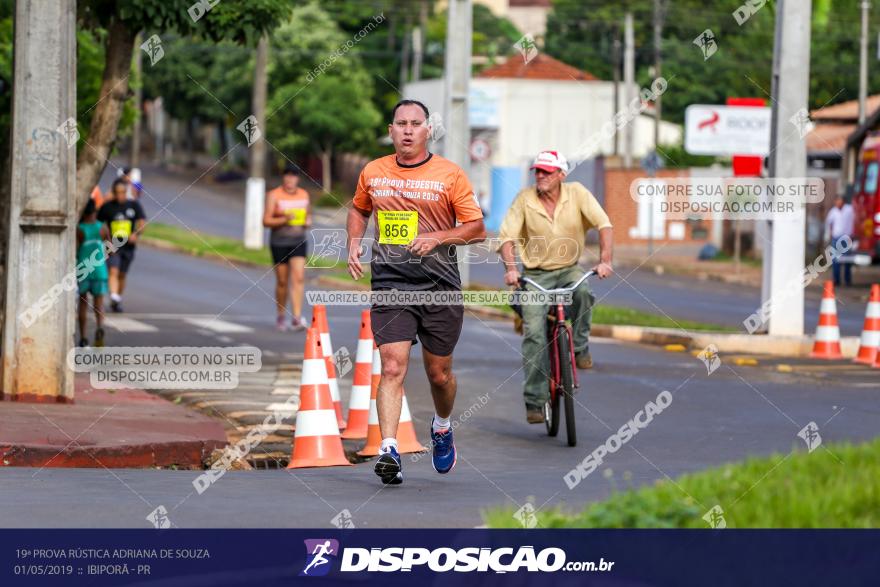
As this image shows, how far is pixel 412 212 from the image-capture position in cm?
907

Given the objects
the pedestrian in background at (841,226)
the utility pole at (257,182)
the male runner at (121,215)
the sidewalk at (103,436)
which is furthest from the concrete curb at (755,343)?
the utility pole at (257,182)

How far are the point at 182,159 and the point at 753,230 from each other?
159 feet

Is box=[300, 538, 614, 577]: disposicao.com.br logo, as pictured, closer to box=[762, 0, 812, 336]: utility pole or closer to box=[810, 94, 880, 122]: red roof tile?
box=[762, 0, 812, 336]: utility pole

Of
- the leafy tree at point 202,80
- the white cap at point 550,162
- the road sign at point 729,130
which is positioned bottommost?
the white cap at point 550,162

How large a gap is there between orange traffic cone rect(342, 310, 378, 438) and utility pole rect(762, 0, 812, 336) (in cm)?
896

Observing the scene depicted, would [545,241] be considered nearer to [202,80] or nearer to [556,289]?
[556,289]

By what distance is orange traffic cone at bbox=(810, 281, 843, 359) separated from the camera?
18.2 meters

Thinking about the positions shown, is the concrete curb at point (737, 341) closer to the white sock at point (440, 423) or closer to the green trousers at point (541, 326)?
the green trousers at point (541, 326)

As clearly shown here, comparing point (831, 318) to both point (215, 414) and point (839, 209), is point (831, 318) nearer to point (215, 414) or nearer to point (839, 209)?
point (215, 414)

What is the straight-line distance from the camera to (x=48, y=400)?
12.0 m

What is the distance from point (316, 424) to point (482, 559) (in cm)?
406

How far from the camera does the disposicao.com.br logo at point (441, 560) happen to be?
20.6 ft

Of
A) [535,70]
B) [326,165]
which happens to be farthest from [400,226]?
[535,70]

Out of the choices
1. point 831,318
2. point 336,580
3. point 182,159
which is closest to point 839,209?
point 831,318
